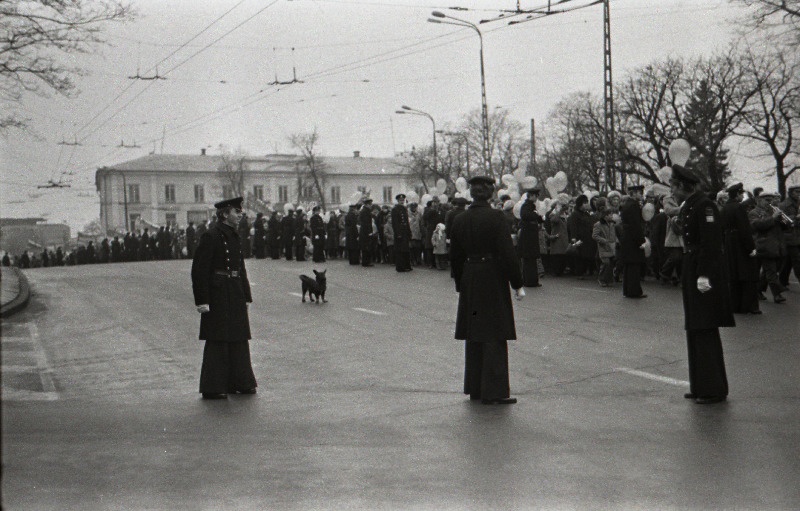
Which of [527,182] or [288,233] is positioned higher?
[527,182]

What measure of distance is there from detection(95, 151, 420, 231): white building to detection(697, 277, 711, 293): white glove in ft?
332

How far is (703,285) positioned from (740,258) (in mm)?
7142

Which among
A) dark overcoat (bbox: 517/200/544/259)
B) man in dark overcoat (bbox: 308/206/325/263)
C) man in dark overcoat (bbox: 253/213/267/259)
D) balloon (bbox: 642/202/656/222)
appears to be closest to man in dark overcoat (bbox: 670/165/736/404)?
balloon (bbox: 642/202/656/222)

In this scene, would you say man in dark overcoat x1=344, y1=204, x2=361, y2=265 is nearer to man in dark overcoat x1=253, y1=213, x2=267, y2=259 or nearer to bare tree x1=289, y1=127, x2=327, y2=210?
man in dark overcoat x1=253, y1=213, x2=267, y2=259

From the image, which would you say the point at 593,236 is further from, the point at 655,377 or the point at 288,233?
the point at 288,233

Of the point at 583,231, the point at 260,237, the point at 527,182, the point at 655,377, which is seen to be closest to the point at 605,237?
the point at 583,231

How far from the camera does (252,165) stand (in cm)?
11619

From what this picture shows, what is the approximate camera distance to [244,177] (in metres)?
114

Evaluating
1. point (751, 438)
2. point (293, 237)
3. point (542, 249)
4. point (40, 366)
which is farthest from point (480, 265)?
point (293, 237)

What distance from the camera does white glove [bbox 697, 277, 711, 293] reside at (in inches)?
346

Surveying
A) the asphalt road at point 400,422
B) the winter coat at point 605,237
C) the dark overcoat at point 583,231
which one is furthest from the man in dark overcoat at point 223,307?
Result: the dark overcoat at point 583,231

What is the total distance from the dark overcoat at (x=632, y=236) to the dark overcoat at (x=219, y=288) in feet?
33.1

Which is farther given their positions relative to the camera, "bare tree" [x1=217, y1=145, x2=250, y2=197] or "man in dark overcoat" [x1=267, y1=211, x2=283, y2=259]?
"bare tree" [x1=217, y1=145, x2=250, y2=197]

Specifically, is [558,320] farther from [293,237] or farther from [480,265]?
[293,237]
